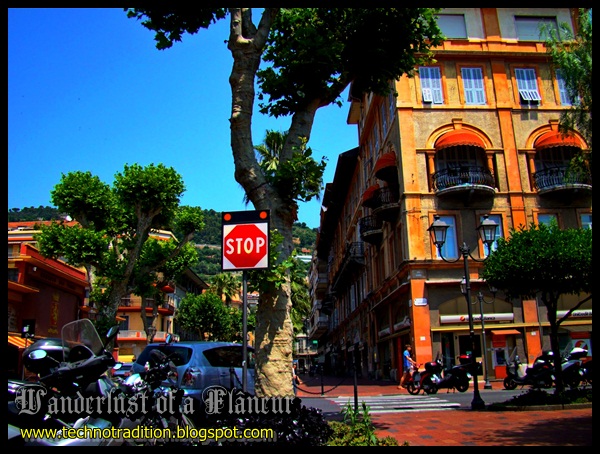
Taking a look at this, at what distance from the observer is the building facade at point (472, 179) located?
943 inches

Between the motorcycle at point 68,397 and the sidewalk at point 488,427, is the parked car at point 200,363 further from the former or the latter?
the motorcycle at point 68,397

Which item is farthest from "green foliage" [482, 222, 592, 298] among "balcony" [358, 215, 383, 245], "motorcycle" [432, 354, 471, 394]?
"balcony" [358, 215, 383, 245]

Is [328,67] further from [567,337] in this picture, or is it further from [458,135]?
[567,337]

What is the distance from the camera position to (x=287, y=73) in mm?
8281

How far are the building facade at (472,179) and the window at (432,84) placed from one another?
0.05 meters

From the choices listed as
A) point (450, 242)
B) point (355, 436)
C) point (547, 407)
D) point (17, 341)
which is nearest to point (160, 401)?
point (355, 436)

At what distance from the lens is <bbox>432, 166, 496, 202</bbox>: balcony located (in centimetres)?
A: 2453

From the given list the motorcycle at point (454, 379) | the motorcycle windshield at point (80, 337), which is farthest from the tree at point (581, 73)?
the motorcycle windshield at point (80, 337)

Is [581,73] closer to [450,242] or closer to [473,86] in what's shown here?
[450,242]

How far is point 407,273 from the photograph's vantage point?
81.0 ft

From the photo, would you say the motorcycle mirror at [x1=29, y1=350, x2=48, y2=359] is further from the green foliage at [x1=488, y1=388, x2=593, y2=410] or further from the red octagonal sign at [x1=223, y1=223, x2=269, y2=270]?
the green foliage at [x1=488, y1=388, x2=593, y2=410]

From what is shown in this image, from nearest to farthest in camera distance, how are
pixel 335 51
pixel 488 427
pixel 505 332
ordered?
pixel 335 51 → pixel 488 427 → pixel 505 332

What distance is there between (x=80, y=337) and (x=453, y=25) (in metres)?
26.4

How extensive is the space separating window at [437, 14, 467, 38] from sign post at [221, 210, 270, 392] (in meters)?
24.3
